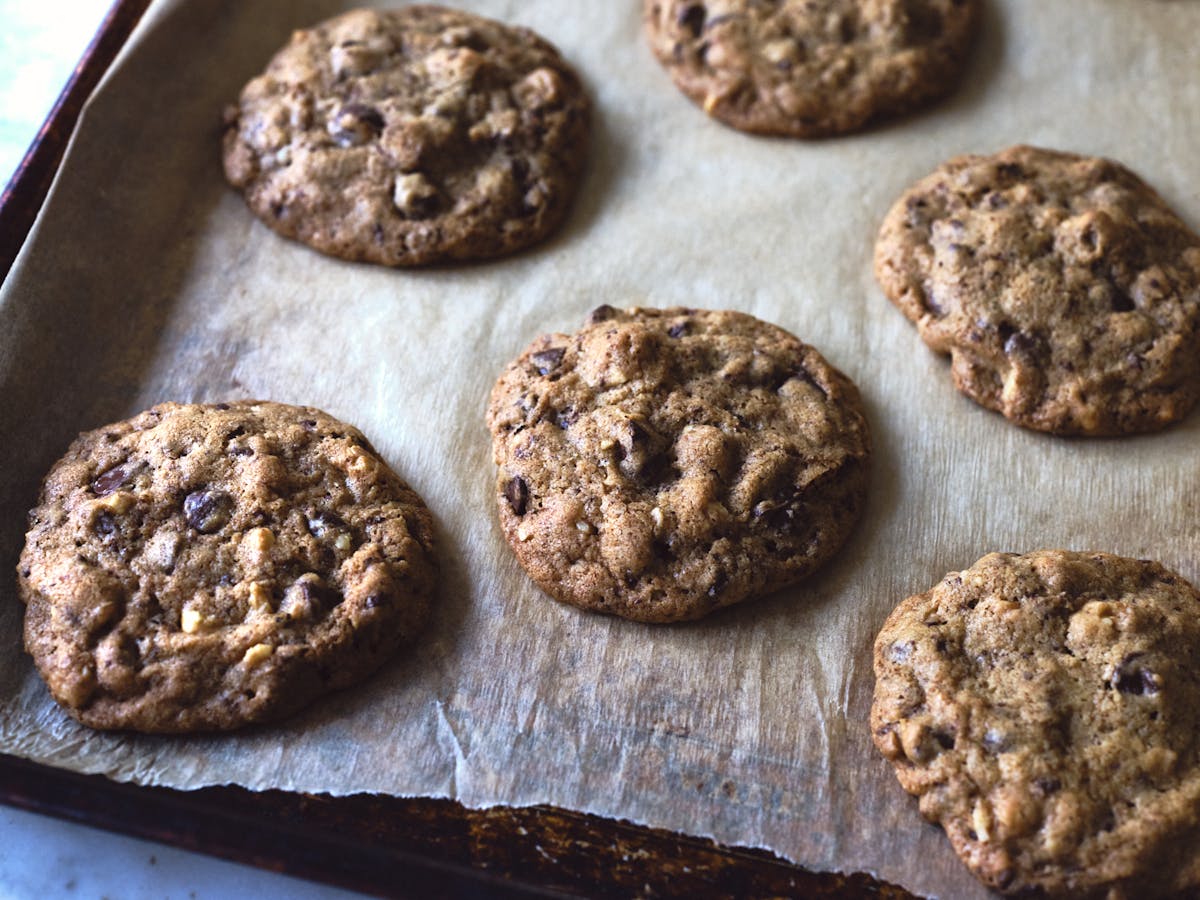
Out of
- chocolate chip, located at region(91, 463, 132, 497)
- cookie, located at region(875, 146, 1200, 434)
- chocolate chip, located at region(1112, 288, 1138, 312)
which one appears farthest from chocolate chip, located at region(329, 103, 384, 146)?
chocolate chip, located at region(1112, 288, 1138, 312)

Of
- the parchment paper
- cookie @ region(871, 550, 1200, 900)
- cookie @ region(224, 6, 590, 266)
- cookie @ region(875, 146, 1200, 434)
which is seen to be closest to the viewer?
cookie @ region(871, 550, 1200, 900)

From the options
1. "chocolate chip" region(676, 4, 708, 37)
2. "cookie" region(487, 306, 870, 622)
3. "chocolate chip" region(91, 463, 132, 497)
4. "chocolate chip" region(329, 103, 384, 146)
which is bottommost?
"cookie" region(487, 306, 870, 622)

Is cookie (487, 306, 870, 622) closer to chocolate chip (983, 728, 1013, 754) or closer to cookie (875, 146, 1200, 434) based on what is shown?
cookie (875, 146, 1200, 434)

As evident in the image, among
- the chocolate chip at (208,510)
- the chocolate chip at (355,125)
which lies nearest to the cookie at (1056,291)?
the chocolate chip at (355,125)

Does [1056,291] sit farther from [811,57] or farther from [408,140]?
[408,140]

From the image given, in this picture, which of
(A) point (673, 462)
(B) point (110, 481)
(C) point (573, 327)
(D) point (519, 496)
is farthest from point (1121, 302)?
(B) point (110, 481)

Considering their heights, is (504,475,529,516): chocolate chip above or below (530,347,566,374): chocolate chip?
below
